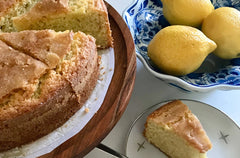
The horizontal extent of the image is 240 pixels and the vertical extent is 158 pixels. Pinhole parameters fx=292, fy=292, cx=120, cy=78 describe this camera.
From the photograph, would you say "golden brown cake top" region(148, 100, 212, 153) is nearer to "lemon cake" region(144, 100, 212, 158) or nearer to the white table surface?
"lemon cake" region(144, 100, 212, 158)

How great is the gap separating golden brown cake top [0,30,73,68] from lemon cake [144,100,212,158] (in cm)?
Answer: 47

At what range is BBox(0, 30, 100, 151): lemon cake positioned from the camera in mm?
1012

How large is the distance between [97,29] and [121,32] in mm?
119

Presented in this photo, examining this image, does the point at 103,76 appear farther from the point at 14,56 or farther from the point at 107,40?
the point at 14,56

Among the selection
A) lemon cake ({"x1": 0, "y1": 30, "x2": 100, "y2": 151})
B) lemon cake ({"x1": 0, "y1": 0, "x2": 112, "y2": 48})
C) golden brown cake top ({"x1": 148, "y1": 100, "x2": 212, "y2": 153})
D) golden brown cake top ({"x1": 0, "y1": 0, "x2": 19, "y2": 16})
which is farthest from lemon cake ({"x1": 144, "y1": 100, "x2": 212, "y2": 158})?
golden brown cake top ({"x1": 0, "y1": 0, "x2": 19, "y2": 16})

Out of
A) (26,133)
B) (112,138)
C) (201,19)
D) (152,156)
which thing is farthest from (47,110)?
(201,19)

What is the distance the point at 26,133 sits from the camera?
109 centimetres

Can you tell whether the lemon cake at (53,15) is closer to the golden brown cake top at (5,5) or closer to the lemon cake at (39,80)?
the golden brown cake top at (5,5)

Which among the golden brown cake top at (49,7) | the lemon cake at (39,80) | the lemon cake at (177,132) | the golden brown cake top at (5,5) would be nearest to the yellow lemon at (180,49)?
the lemon cake at (177,132)

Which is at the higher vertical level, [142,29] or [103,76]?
[142,29]

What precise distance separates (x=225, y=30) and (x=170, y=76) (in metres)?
0.35

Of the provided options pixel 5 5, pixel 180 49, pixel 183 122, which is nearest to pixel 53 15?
pixel 5 5

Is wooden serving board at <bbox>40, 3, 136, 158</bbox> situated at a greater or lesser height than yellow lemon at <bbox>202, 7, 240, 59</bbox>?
lesser

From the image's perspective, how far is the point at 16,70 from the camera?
1026mm
